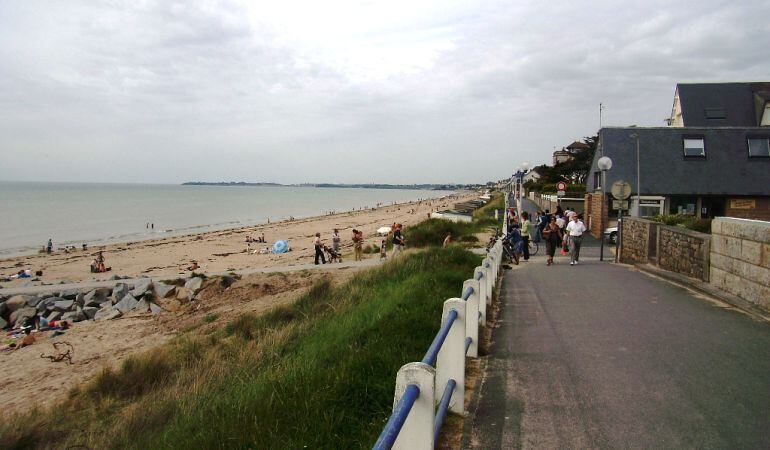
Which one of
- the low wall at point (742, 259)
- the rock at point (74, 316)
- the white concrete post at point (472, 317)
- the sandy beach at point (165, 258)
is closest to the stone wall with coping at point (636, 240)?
the low wall at point (742, 259)

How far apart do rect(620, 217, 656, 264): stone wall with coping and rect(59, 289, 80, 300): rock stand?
62.4 feet

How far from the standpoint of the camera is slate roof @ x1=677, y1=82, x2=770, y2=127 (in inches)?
1189

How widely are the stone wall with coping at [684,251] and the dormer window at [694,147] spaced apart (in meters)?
14.1

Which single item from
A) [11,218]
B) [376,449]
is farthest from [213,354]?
[11,218]

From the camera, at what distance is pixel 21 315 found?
1702 centimetres

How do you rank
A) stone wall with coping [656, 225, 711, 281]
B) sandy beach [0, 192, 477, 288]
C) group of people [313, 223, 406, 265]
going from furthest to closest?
sandy beach [0, 192, 477, 288]
group of people [313, 223, 406, 265]
stone wall with coping [656, 225, 711, 281]

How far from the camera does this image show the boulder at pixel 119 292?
18.3 metres

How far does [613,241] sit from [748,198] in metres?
6.61

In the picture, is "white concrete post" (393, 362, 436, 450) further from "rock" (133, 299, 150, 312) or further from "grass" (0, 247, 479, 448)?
"rock" (133, 299, 150, 312)

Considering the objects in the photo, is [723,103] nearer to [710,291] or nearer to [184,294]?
[710,291]

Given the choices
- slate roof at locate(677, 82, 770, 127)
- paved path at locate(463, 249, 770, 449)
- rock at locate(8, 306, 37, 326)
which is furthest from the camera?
slate roof at locate(677, 82, 770, 127)

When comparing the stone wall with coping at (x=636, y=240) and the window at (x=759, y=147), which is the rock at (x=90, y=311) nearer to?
the stone wall with coping at (x=636, y=240)

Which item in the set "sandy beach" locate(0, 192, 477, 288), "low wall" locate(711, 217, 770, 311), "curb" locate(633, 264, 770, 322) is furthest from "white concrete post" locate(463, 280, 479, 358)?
"sandy beach" locate(0, 192, 477, 288)

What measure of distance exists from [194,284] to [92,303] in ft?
11.5
